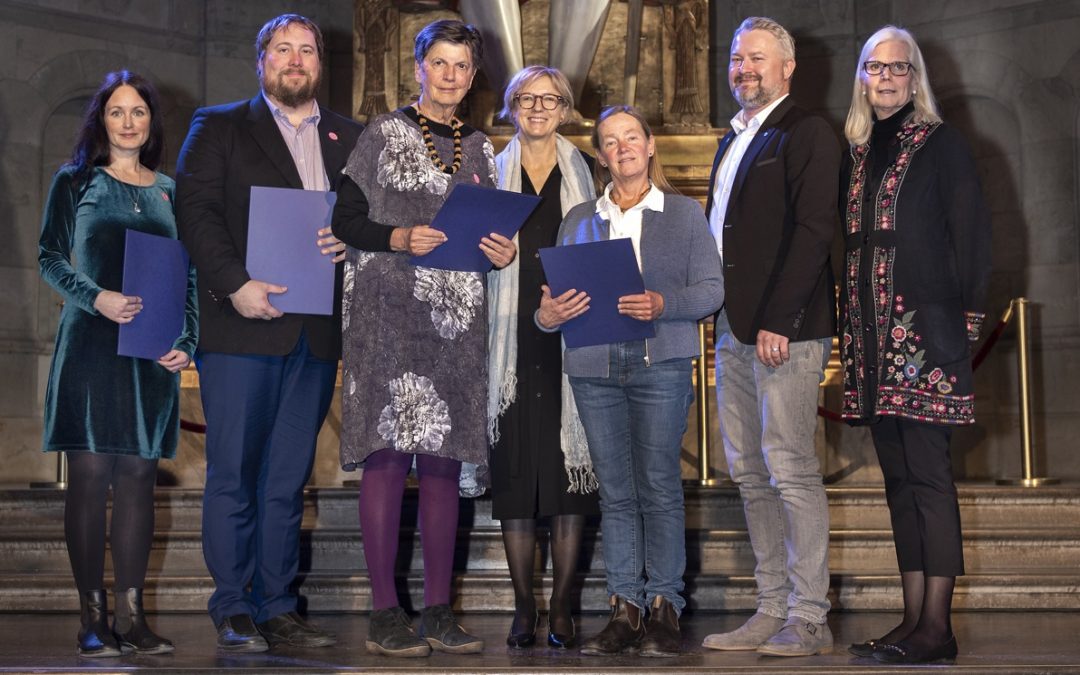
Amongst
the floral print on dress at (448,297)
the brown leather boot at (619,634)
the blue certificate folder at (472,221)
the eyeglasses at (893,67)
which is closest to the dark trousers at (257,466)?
the floral print on dress at (448,297)

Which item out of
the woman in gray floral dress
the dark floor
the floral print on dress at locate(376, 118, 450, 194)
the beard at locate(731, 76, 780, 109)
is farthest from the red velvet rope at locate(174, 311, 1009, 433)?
the floral print on dress at locate(376, 118, 450, 194)

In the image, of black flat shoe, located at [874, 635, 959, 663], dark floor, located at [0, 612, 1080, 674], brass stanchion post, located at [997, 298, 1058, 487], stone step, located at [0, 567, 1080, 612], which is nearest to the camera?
dark floor, located at [0, 612, 1080, 674]

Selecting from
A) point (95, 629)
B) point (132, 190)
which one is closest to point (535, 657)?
point (95, 629)

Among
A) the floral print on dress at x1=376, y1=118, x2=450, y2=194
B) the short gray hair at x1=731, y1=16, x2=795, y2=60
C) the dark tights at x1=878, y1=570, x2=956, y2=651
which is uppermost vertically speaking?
the short gray hair at x1=731, y1=16, x2=795, y2=60

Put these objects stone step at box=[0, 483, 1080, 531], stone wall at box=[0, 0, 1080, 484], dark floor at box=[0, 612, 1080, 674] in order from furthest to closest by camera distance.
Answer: stone wall at box=[0, 0, 1080, 484] < stone step at box=[0, 483, 1080, 531] < dark floor at box=[0, 612, 1080, 674]

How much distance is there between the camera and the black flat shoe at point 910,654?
336 cm

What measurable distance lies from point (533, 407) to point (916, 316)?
1115 millimetres

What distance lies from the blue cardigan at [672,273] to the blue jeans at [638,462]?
45 millimetres

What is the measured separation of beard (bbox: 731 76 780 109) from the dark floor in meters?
1.59

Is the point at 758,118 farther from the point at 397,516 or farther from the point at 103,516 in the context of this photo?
the point at 103,516

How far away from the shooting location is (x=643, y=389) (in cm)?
358

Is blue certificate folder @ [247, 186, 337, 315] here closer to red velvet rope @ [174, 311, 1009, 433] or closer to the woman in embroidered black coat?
the woman in embroidered black coat

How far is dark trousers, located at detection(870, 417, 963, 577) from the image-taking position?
3.45 meters

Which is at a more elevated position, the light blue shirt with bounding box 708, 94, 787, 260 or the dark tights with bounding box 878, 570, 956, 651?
the light blue shirt with bounding box 708, 94, 787, 260
